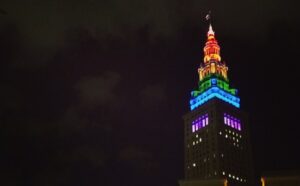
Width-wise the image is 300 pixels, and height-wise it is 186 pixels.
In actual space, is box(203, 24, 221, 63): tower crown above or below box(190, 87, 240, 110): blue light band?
above

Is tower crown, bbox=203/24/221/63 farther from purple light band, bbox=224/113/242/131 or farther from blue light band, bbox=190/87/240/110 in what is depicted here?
purple light band, bbox=224/113/242/131

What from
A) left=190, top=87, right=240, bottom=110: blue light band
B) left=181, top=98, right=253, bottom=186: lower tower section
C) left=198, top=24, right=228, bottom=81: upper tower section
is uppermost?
left=198, top=24, right=228, bottom=81: upper tower section

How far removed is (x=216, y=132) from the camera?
133 metres

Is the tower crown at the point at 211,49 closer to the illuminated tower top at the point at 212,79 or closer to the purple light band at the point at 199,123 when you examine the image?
the illuminated tower top at the point at 212,79

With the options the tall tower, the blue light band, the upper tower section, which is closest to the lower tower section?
the tall tower

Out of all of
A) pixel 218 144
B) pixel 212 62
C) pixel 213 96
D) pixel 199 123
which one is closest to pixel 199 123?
pixel 199 123

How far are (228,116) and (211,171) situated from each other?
20.1 m

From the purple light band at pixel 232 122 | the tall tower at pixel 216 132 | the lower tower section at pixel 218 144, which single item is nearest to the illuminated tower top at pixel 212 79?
the tall tower at pixel 216 132

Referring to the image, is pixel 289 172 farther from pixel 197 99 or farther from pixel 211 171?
pixel 197 99

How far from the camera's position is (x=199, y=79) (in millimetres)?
154125

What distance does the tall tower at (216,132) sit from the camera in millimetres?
130875

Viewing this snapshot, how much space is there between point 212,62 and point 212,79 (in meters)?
8.07

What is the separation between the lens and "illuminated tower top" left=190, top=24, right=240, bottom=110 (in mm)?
144125

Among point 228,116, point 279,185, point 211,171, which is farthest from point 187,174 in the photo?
point 279,185
